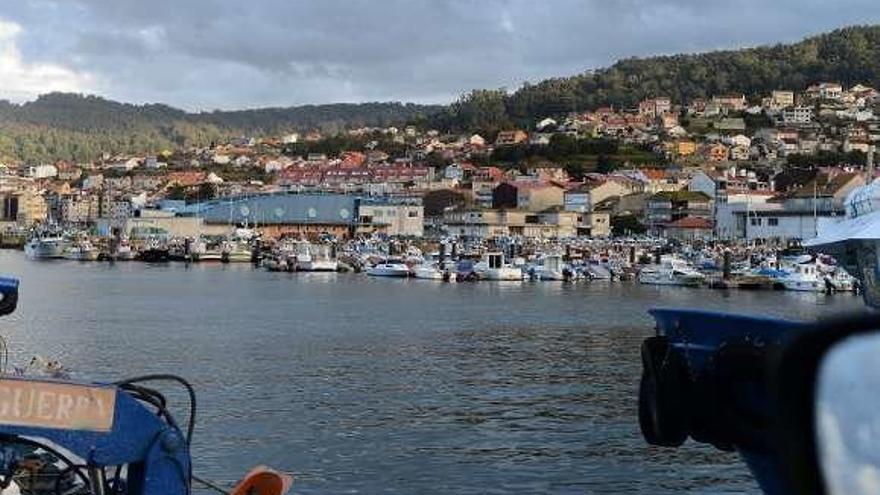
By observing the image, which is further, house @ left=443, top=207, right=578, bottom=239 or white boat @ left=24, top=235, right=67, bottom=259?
house @ left=443, top=207, right=578, bottom=239

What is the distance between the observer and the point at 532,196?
123438 mm

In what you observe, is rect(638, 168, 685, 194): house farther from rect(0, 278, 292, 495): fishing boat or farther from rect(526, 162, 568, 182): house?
rect(0, 278, 292, 495): fishing boat

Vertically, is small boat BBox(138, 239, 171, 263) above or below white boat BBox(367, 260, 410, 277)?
above

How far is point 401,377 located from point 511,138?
6333 inches

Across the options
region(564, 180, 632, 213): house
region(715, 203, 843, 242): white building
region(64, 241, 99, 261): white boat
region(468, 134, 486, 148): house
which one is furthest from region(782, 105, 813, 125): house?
region(64, 241, 99, 261): white boat

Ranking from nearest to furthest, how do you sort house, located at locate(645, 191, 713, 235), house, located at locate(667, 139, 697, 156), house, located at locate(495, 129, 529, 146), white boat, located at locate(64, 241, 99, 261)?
1. white boat, located at locate(64, 241, 99, 261)
2. house, located at locate(645, 191, 713, 235)
3. house, located at locate(667, 139, 697, 156)
4. house, located at locate(495, 129, 529, 146)

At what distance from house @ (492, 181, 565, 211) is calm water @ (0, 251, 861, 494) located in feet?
210

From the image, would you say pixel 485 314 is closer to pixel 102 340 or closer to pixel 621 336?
pixel 621 336

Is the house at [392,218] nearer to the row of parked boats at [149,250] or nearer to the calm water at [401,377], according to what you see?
the row of parked boats at [149,250]

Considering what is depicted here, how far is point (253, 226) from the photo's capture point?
121 metres

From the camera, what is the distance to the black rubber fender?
5.03m

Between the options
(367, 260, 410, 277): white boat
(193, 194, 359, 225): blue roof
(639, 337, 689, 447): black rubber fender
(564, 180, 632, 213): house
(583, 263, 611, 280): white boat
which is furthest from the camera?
(564, 180, 632, 213): house

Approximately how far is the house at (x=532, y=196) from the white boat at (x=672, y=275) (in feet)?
150

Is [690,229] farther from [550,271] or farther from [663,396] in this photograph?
[663,396]
